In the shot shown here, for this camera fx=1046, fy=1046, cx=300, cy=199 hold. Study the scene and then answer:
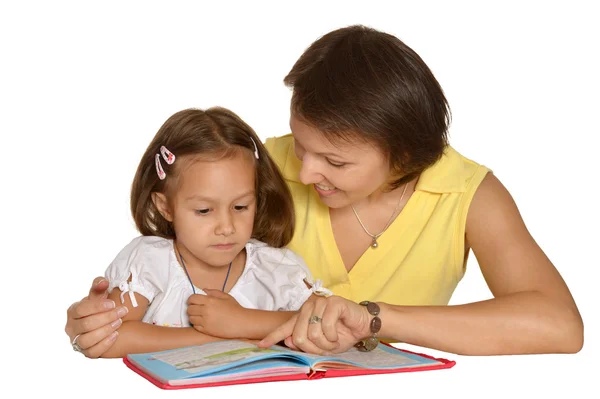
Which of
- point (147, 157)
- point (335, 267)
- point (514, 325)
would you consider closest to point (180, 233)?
point (147, 157)

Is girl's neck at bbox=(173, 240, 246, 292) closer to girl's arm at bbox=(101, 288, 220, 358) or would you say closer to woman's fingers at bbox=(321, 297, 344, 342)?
girl's arm at bbox=(101, 288, 220, 358)

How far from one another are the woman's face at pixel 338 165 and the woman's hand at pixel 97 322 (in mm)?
921

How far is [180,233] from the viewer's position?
427cm

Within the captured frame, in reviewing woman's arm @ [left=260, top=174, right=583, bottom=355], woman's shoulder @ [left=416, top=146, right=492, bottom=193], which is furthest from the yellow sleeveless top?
woman's arm @ [left=260, top=174, right=583, bottom=355]

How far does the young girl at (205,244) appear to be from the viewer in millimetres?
4059

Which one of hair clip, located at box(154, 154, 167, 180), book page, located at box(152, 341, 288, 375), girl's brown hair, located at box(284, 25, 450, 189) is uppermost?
girl's brown hair, located at box(284, 25, 450, 189)

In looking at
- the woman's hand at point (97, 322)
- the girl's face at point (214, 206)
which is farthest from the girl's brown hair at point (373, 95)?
the woman's hand at point (97, 322)

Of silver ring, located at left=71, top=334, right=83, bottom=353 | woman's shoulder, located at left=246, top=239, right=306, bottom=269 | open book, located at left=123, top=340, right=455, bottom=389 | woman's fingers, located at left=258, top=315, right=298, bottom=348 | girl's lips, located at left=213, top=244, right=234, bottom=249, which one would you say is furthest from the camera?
woman's shoulder, located at left=246, top=239, right=306, bottom=269

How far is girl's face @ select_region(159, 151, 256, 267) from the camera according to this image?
13.7 feet

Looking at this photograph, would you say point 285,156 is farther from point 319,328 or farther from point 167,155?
point 319,328

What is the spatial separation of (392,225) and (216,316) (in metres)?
1.00

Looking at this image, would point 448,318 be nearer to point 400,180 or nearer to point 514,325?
point 514,325

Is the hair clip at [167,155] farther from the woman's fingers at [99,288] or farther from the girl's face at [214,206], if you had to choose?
the woman's fingers at [99,288]

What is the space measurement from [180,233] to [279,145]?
0.87 metres
